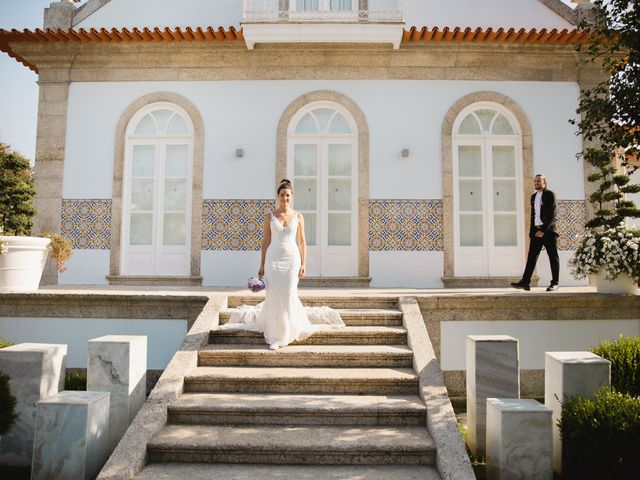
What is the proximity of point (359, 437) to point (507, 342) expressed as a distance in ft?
5.45

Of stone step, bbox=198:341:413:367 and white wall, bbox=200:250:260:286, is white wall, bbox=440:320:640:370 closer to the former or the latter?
stone step, bbox=198:341:413:367

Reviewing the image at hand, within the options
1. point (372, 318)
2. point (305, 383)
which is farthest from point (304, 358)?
point (372, 318)

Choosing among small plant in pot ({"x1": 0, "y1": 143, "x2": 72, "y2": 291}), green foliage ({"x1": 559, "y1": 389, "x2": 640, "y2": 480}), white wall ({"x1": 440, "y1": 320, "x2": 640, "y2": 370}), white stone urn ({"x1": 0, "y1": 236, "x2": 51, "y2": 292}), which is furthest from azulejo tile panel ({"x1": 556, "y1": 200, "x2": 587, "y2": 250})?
white stone urn ({"x1": 0, "y1": 236, "x2": 51, "y2": 292})

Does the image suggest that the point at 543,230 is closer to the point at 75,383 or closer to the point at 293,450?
the point at 293,450

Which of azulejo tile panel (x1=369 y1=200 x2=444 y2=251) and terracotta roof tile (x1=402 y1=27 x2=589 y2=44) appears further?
azulejo tile panel (x1=369 y1=200 x2=444 y2=251)

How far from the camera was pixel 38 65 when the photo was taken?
353 inches

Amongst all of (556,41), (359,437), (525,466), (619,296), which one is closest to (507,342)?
(525,466)

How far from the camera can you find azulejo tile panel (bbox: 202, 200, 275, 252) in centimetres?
857

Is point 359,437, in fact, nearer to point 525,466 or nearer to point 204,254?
point 525,466

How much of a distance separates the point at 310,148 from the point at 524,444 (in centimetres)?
638

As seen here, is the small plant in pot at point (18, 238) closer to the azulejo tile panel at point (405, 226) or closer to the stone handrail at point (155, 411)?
the stone handrail at point (155, 411)

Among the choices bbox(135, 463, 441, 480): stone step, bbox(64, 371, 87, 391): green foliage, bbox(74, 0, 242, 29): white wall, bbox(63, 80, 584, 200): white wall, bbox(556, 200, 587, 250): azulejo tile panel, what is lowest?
bbox(135, 463, 441, 480): stone step

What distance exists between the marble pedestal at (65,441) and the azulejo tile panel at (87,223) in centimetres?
550

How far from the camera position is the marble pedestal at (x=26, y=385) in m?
4.24
